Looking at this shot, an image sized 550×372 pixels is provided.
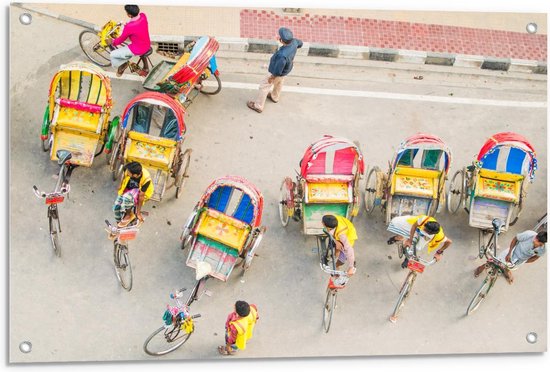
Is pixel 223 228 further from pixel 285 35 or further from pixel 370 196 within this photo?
pixel 285 35

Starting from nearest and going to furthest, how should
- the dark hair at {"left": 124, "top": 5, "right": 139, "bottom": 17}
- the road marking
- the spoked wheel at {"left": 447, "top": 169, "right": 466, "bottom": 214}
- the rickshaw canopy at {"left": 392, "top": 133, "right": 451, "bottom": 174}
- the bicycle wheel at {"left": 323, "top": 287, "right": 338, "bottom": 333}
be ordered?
the bicycle wheel at {"left": 323, "top": 287, "right": 338, "bottom": 333}
the rickshaw canopy at {"left": 392, "top": 133, "right": 451, "bottom": 174}
the dark hair at {"left": 124, "top": 5, "right": 139, "bottom": 17}
the spoked wheel at {"left": 447, "top": 169, "right": 466, "bottom": 214}
the road marking

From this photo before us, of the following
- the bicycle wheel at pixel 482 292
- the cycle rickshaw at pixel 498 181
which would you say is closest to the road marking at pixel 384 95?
the cycle rickshaw at pixel 498 181

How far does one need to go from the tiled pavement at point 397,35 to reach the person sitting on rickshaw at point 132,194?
4018 millimetres

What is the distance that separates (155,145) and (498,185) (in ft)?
15.9

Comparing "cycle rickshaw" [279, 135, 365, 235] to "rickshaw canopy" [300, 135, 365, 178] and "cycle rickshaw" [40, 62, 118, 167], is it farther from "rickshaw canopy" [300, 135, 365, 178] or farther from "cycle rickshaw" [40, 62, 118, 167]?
"cycle rickshaw" [40, 62, 118, 167]

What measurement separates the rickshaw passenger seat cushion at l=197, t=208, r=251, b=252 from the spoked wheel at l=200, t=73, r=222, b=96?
2578mm

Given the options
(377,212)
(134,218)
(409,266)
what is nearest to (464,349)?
(409,266)

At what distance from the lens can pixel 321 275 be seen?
13773mm

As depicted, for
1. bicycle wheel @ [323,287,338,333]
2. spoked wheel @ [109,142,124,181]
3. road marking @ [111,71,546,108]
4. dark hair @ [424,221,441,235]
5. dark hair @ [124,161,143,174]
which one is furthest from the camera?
road marking @ [111,71,546,108]

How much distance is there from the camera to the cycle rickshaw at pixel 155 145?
44.9 feet

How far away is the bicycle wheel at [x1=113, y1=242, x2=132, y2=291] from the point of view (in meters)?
13.1

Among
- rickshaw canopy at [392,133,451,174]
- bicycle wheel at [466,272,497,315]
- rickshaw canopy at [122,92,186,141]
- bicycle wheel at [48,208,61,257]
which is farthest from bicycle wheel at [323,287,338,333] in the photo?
bicycle wheel at [48,208,61,257]

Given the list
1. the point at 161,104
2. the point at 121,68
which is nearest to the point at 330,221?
the point at 161,104

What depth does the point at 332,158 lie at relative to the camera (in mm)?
13836
